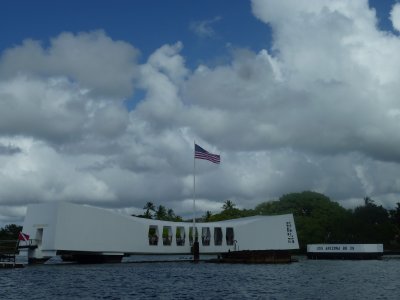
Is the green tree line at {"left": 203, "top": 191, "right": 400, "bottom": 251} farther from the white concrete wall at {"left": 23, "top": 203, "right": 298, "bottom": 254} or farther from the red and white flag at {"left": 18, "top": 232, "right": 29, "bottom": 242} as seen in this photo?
the red and white flag at {"left": 18, "top": 232, "right": 29, "bottom": 242}

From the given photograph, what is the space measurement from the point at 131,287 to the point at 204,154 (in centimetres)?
3064

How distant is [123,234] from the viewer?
66.9 meters

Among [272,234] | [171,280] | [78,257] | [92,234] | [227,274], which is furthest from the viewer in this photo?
[272,234]

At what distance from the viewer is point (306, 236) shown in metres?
108

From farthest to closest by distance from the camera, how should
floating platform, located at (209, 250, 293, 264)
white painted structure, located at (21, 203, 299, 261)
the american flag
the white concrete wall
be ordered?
floating platform, located at (209, 250, 293, 264)
the american flag
white painted structure, located at (21, 203, 299, 261)
the white concrete wall

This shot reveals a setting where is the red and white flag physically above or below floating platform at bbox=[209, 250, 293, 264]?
above

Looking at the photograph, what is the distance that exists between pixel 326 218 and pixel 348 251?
29.7 meters

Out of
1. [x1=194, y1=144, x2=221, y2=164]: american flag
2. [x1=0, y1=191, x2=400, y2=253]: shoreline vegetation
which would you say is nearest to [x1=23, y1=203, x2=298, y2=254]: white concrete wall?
[x1=194, y1=144, x2=221, y2=164]: american flag

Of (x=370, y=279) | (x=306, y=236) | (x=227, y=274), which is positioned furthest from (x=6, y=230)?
(x=370, y=279)

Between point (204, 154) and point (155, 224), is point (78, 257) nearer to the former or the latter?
point (155, 224)

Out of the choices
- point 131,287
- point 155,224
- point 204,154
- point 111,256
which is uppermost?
point 204,154

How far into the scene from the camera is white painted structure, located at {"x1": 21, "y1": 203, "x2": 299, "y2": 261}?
61.5 m

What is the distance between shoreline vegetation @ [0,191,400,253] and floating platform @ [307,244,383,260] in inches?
857

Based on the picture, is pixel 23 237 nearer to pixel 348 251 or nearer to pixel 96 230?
pixel 96 230
